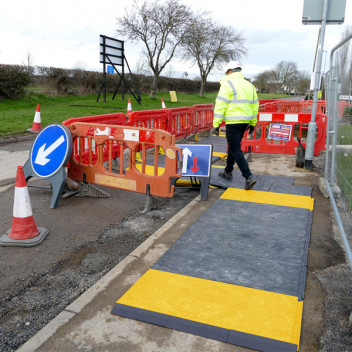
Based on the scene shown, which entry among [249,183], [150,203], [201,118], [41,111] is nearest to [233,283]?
[150,203]

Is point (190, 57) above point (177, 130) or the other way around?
above

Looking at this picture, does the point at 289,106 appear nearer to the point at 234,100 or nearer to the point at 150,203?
the point at 234,100

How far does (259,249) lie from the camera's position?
394cm

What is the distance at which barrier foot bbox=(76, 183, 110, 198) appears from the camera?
228 inches

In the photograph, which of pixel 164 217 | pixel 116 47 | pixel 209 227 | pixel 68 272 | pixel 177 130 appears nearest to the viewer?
pixel 68 272

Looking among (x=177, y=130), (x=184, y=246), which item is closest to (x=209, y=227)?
(x=184, y=246)

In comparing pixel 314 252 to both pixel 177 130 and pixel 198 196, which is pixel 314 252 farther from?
pixel 177 130

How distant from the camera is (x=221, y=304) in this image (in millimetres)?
2930

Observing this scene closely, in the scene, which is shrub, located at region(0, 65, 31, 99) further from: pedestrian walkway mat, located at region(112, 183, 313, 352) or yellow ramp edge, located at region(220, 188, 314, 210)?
pedestrian walkway mat, located at region(112, 183, 313, 352)

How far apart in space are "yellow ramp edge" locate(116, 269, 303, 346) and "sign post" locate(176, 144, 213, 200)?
2.56 meters

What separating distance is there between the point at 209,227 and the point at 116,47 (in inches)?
791

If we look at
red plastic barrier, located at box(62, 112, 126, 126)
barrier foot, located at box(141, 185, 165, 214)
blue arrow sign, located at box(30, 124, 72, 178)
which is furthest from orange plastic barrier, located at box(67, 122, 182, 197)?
blue arrow sign, located at box(30, 124, 72, 178)

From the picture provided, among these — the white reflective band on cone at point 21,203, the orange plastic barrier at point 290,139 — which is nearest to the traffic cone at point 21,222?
the white reflective band on cone at point 21,203

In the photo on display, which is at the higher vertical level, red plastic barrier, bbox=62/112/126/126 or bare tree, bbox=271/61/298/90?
bare tree, bbox=271/61/298/90
